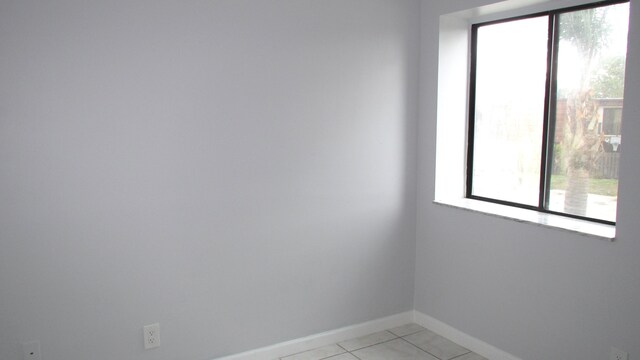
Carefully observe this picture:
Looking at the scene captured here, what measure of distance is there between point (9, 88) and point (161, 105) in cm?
65

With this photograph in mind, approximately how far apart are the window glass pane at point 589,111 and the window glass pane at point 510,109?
0.13m

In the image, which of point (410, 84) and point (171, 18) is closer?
point (171, 18)

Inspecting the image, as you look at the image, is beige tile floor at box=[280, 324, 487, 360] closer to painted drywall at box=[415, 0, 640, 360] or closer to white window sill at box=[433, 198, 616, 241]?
painted drywall at box=[415, 0, 640, 360]

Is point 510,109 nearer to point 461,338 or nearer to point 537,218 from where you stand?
point 537,218

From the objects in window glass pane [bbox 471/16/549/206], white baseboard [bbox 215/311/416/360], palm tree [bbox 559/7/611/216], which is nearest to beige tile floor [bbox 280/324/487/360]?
white baseboard [bbox 215/311/416/360]

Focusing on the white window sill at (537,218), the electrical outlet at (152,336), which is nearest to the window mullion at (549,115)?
the white window sill at (537,218)

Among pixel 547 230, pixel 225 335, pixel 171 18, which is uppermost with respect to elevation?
pixel 171 18

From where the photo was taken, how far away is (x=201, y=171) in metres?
2.61

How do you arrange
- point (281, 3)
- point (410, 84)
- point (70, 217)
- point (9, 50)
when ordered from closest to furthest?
point (9, 50), point (70, 217), point (281, 3), point (410, 84)

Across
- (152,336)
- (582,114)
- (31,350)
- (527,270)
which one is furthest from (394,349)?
(31,350)

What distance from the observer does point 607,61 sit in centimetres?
256

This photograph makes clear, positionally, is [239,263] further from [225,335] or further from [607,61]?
[607,61]

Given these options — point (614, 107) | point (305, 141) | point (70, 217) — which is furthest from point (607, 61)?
point (70, 217)

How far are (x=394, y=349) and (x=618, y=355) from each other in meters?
1.23
